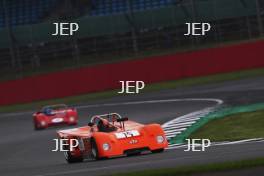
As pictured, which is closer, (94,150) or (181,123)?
(94,150)

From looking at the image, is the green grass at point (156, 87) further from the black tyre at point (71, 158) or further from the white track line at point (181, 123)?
the black tyre at point (71, 158)

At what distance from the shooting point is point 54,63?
3834 centimetres

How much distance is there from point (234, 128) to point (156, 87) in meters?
15.5

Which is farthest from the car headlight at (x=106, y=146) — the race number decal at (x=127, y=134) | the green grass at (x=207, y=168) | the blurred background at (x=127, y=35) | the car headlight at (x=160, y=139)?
the blurred background at (x=127, y=35)

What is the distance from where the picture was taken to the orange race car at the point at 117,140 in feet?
51.1

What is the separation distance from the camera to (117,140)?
51.2 ft

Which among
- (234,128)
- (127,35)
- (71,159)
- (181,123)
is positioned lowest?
(181,123)

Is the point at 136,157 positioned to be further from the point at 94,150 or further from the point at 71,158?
the point at 71,158

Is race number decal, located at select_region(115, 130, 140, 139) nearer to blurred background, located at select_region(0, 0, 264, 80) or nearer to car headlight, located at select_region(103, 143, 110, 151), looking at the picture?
car headlight, located at select_region(103, 143, 110, 151)

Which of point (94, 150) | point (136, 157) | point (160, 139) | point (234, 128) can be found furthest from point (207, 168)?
point (234, 128)

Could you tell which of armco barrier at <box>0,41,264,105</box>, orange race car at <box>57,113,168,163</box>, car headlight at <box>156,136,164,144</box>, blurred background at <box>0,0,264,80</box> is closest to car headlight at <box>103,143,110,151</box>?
orange race car at <box>57,113,168,163</box>

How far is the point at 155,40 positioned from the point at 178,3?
89.3 inches

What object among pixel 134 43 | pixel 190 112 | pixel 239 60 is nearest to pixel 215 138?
pixel 190 112

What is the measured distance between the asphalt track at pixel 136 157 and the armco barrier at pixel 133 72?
1.65m
